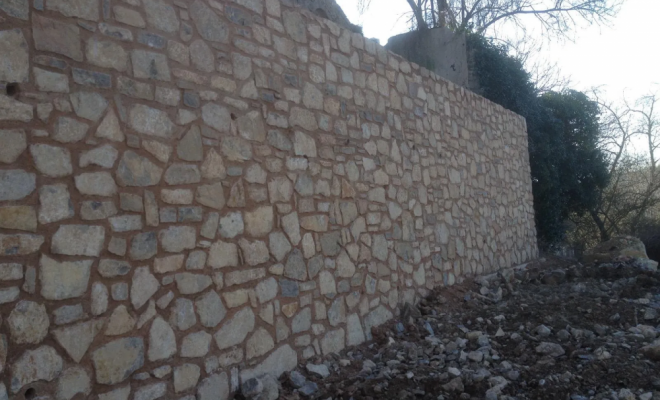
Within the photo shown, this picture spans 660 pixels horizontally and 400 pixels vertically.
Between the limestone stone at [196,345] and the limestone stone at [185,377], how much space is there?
7 centimetres

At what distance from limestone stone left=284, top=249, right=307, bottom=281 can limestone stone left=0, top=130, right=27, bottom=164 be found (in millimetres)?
2050

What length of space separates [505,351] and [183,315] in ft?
9.39

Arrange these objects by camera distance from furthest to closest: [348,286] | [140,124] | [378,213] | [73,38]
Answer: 1. [378,213]
2. [348,286]
3. [140,124]
4. [73,38]

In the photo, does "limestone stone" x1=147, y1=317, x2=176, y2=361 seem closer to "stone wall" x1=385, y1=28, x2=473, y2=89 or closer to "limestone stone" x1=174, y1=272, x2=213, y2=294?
"limestone stone" x1=174, y1=272, x2=213, y2=294

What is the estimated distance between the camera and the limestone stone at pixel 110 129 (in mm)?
3043

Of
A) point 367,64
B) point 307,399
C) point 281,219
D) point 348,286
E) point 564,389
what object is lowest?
point 307,399

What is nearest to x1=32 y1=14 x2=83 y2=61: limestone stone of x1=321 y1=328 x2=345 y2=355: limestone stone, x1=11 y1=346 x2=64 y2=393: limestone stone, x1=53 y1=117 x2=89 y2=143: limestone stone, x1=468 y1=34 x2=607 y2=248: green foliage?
x1=53 y1=117 x2=89 y2=143: limestone stone

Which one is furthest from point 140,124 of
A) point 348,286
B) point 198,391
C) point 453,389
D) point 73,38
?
point 453,389

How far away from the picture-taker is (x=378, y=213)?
5.46 metres

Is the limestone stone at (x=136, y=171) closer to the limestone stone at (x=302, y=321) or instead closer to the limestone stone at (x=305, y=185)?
the limestone stone at (x=305, y=185)

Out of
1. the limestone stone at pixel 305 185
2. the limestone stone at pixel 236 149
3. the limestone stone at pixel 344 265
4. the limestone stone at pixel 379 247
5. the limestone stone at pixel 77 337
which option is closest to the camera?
the limestone stone at pixel 77 337

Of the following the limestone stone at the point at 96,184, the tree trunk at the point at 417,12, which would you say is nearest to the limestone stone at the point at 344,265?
the limestone stone at the point at 96,184

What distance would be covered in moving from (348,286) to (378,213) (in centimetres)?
91

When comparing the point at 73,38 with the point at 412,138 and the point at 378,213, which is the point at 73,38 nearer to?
the point at 378,213
